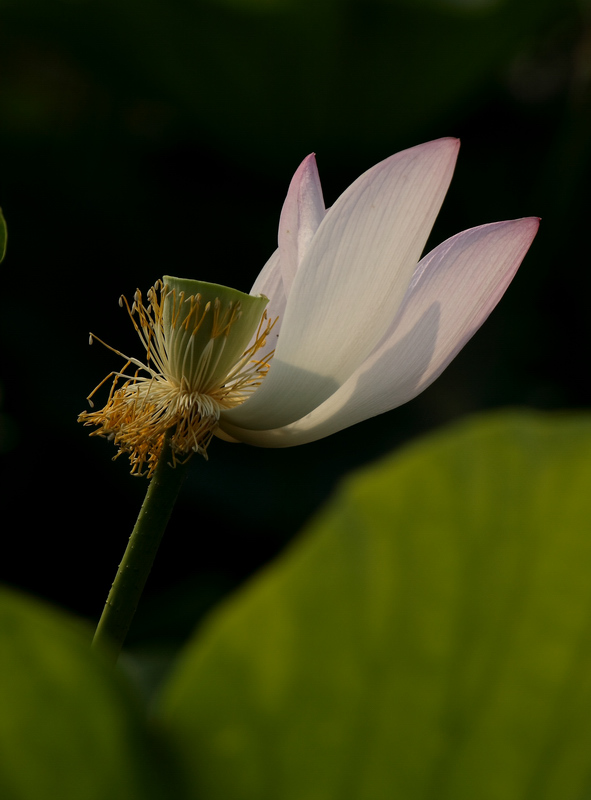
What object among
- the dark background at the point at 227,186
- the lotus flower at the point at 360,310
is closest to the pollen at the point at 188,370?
the lotus flower at the point at 360,310

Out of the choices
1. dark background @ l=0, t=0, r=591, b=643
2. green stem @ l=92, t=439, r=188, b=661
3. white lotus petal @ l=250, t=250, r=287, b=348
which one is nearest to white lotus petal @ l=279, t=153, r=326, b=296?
white lotus petal @ l=250, t=250, r=287, b=348

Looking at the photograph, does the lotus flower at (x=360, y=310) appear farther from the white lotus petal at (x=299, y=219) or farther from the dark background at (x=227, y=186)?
the dark background at (x=227, y=186)

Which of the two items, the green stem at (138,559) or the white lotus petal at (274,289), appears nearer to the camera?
the green stem at (138,559)

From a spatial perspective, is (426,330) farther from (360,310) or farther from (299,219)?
(299,219)

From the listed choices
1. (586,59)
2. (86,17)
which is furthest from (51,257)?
(586,59)

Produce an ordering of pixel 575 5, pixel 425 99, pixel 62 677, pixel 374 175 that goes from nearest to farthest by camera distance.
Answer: pixel 62 677 < pixel 374 175 < pixel 575 5 < pixel 425 99

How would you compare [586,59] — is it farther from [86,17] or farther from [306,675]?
[306,675]
